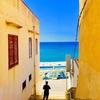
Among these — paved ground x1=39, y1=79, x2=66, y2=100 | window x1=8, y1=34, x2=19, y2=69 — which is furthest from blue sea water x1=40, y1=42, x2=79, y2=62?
window x1=8, y1=34, x2=19, y2=69

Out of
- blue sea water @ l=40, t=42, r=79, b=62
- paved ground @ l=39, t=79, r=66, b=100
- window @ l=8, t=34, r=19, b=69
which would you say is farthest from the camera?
blue sea water @ l=40, t=42, r=79, b=62

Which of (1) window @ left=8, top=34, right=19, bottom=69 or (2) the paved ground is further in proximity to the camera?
(2) the paved ground

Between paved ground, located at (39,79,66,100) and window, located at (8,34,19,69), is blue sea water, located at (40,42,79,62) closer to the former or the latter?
paved ground, located at (39,79,66,100)

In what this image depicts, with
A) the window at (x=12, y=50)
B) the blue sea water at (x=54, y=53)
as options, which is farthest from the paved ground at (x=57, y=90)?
the blue sea water at (x=54, y=53)

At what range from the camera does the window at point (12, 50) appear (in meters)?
8.87

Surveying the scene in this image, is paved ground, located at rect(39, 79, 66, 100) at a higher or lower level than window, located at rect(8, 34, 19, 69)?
lower

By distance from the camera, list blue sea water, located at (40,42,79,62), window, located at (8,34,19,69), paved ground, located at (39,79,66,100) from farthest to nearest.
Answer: blue sea water, located at (40,42,79,62)
paved ground, located at (39,79,66,100)
window, located at (8,34,19,69)

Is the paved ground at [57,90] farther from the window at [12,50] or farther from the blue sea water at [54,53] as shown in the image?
the blue sea water at [54,53]

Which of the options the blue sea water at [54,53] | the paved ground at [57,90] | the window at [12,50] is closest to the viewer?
the window at [12,50]

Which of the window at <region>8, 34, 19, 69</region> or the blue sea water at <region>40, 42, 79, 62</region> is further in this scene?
the blue sea water at <region>40, 42, 79, 62</region>

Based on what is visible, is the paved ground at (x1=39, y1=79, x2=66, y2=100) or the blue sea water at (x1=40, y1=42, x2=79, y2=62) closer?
the paved ground at (x1=39, y1=79, x2=66, y2=100)

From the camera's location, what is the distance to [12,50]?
936cm

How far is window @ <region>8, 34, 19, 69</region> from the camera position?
8.87 m

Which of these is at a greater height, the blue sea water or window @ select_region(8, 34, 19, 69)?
window @ select_region(8, 34, 19, 69)
